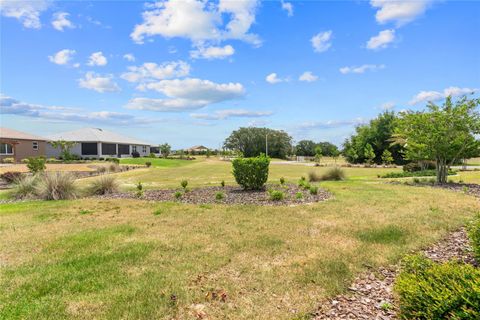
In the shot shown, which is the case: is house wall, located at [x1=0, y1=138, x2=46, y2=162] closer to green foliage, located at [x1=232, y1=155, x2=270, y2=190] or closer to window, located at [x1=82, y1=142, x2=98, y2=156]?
window, located at [x1=82, y1=142, x2=98, y2=156]

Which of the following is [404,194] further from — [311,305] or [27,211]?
[27,211]

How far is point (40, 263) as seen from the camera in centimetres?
426

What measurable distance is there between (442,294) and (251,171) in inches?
329

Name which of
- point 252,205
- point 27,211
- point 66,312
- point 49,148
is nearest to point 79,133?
point 49,148

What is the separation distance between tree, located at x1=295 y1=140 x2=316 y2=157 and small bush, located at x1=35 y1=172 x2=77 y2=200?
65312 millimetres

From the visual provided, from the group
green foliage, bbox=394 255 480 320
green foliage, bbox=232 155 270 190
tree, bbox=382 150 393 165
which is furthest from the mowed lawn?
tree, bbox=382 150 393 165

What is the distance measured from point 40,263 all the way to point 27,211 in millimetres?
4728

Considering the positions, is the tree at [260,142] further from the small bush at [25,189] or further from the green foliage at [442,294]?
the green foliage at [442,294]

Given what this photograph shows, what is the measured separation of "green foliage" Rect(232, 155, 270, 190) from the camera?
34.7 feet

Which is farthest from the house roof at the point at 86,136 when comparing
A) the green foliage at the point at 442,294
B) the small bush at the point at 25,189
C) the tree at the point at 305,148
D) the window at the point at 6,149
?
the green foliage at the point at 442,294

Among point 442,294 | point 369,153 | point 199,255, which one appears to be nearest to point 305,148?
point 369,153

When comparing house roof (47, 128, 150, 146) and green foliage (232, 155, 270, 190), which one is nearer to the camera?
green foliage (232, 155, 270, 190)

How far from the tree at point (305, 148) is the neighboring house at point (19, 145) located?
52402mm

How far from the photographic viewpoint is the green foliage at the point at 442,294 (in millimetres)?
2186
